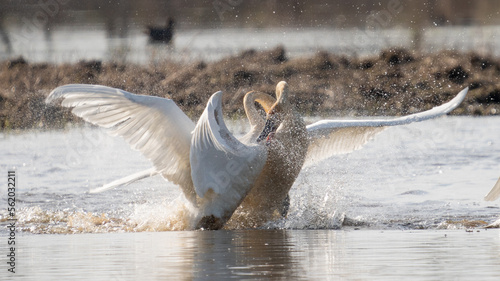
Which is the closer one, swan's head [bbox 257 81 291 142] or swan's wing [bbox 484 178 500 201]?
swan's wing [bbox 484 178 500 201]

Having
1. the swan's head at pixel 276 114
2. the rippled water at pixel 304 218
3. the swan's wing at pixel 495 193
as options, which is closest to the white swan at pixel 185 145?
the swan's head at pixel 276 114

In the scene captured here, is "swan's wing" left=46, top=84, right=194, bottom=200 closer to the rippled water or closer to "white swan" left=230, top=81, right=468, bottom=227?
the rippled water

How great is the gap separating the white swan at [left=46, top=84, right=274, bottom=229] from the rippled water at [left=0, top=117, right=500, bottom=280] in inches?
14.1

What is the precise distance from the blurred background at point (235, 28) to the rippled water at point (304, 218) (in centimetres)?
753

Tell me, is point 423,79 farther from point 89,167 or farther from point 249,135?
point 249,135

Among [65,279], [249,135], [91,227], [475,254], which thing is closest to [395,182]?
[249,135]

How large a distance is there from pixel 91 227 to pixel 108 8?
73.7 ft

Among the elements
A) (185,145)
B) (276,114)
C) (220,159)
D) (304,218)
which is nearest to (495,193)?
(304,218)

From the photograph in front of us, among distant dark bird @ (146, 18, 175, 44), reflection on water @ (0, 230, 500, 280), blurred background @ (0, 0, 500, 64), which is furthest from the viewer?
distant dark bird @ (146, 18, 175, 44)

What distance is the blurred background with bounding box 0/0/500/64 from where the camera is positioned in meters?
24.1

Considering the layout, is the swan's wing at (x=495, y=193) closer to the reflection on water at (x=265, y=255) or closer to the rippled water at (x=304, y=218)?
the rippled water at (x=304, y=218)

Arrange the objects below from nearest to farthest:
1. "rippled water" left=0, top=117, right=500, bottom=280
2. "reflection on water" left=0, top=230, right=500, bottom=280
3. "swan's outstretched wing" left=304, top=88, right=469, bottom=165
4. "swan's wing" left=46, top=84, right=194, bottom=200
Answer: "reflection on water" left=0, top=230, right=500, bottom=280 → "rippled water" left=0, top=117, right=500, bottom=280 → "swan's wing" left=46, top=84, right=194, bottom=200 → "swan's outstretched wing" left=304, top=88, right=469, bottom=165

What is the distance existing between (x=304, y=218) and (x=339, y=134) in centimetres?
162

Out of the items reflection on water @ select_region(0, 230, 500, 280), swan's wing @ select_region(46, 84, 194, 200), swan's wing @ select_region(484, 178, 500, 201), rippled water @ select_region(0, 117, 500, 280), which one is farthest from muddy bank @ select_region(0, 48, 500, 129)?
reflection on water @ select_region(0, 230, 500, 280)
